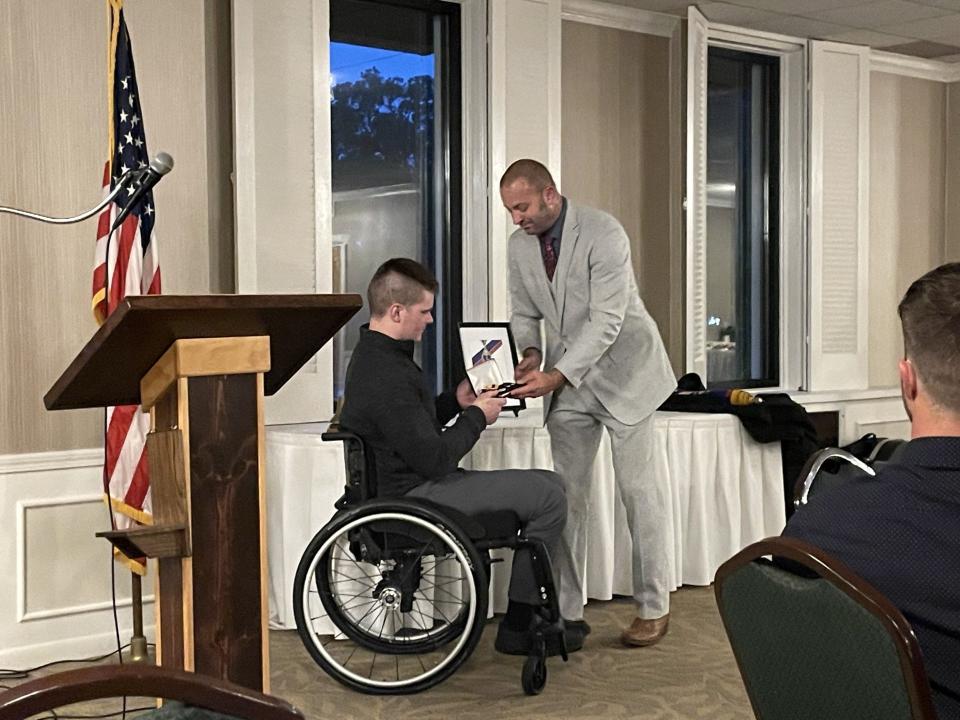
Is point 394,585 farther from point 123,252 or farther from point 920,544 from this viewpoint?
point 920,544

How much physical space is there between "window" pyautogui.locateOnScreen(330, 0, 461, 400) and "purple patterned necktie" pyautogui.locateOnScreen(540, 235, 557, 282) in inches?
47.5

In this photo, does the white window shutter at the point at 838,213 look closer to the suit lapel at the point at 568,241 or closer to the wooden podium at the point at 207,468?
the suit lapel at the point at 568,241

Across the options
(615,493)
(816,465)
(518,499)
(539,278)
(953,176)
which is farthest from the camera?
(953,176)

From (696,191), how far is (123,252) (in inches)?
123

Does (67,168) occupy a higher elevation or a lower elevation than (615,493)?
higher

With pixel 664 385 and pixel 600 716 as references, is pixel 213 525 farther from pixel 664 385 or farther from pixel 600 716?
pixel 664 385

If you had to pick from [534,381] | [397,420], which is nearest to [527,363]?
[534,381]

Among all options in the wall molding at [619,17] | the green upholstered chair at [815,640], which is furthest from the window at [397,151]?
the green upholstered chair at [815,640]

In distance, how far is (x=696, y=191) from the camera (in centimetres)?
593

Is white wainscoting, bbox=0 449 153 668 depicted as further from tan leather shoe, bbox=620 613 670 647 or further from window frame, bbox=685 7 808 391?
window frame, bbox=685 7 808 391

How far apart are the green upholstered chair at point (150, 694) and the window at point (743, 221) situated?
551 centimetres

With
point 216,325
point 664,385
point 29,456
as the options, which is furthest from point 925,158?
point 216,325

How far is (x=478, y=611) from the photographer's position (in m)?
3.43

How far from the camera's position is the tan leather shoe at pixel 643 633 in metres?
4.13
